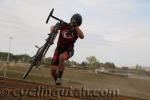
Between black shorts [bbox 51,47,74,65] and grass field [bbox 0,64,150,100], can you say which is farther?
grass field [bbox 0,64,150,100]

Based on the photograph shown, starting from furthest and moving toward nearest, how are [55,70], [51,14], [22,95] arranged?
[55,70], [51,14], [22,95]

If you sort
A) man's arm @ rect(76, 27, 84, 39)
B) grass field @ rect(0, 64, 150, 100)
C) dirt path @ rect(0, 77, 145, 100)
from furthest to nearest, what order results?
grass field @ rect(0, 64, 150, 100) → man's arm @ rect(76, 27, 84, 39) → dirt path @ rect(0, 77, 145, 100)

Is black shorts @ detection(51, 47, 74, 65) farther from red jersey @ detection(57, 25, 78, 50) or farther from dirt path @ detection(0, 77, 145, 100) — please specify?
dirt path @ detection(0, 77, 145, 100)

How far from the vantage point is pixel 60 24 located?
8.23m

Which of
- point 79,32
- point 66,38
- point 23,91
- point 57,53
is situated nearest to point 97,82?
point 57,53

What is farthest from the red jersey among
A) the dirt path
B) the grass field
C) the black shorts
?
the grass field

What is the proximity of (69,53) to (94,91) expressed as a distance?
2445 millimetres

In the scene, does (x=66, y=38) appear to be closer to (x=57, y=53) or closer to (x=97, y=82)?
(x=57, y=53)

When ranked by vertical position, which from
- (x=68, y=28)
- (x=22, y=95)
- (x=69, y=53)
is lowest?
(x=22, y=95)

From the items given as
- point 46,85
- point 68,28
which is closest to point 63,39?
point 68,28

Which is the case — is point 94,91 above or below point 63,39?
below

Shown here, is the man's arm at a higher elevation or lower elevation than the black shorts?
higher

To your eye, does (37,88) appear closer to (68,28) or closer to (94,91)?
(94,91)

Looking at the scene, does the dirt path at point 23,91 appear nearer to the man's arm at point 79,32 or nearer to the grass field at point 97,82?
the man's arm at point 79,32
